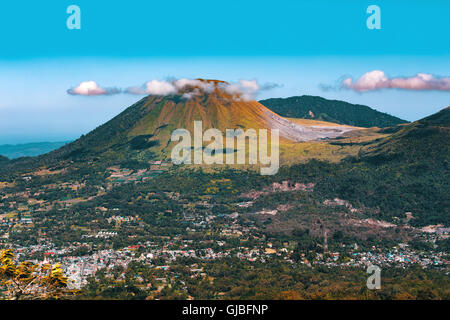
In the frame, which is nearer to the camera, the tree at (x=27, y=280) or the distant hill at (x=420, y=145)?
the tree at (x=27, y=280)

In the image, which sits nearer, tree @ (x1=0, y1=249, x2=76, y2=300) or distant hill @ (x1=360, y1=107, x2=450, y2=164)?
tree @ (x1=0, y1=249, x2=76, y2=300)

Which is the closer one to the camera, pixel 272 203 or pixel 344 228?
pixel 344 228

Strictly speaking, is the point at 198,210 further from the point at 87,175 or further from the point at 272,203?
the point at 87,175

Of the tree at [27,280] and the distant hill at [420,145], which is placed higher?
the distant hill at [420,145]

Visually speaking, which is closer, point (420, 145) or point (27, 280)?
point (27, 280)

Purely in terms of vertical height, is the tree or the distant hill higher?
the distant hill

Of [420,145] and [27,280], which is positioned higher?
[420,145]

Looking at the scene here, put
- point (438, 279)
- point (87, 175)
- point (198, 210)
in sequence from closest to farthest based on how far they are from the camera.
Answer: point (438, 279), point (198, 210), point (87, 175)

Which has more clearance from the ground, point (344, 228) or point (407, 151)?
point (407, 151)
